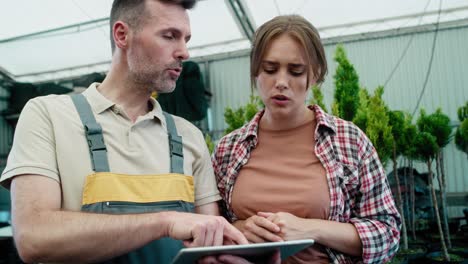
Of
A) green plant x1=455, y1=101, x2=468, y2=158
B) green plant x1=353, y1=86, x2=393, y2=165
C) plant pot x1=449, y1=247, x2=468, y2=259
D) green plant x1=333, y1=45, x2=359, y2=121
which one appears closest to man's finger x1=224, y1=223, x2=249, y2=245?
green plant x1=353, y1=86, x2=393, y2=165

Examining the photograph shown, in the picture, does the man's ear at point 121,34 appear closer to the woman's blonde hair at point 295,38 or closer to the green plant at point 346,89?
the woman's blonde hair at point 295,38

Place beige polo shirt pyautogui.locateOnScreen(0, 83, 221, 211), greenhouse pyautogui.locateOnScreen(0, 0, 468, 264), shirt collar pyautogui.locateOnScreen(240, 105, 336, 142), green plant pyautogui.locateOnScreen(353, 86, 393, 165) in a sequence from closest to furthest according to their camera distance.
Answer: beige polo shirt pyautogui.locateOnScreen(0, 83, 221, 211)
shirt collar pyautogui.locateOnScreen(240, 105, 336, 142)
green plant pyautogui.locateOnScreen(353, 86, 393, 165)
greenhouse pyautogui.locateOnScreen(0, 0, 468, 264)

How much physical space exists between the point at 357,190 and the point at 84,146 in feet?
2.94

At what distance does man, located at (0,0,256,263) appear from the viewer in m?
1.02

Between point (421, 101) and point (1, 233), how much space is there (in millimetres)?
6993

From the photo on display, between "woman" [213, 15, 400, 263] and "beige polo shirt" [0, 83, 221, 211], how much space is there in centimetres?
16

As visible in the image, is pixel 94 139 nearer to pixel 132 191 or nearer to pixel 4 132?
pixel 132 191

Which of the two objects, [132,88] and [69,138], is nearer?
[69,138]

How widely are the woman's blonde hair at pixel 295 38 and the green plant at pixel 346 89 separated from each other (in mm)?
2378

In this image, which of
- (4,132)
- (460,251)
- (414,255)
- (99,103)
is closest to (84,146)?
(99,103)

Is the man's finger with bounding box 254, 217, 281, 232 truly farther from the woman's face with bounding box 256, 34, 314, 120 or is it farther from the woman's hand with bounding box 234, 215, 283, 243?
the woman's face with bounding box 256, 34, 314, 120

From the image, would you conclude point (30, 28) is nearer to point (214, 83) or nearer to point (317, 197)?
point (214, 83)

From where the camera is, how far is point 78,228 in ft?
3.30

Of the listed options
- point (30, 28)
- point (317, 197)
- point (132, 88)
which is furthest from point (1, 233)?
point (30, 28)
